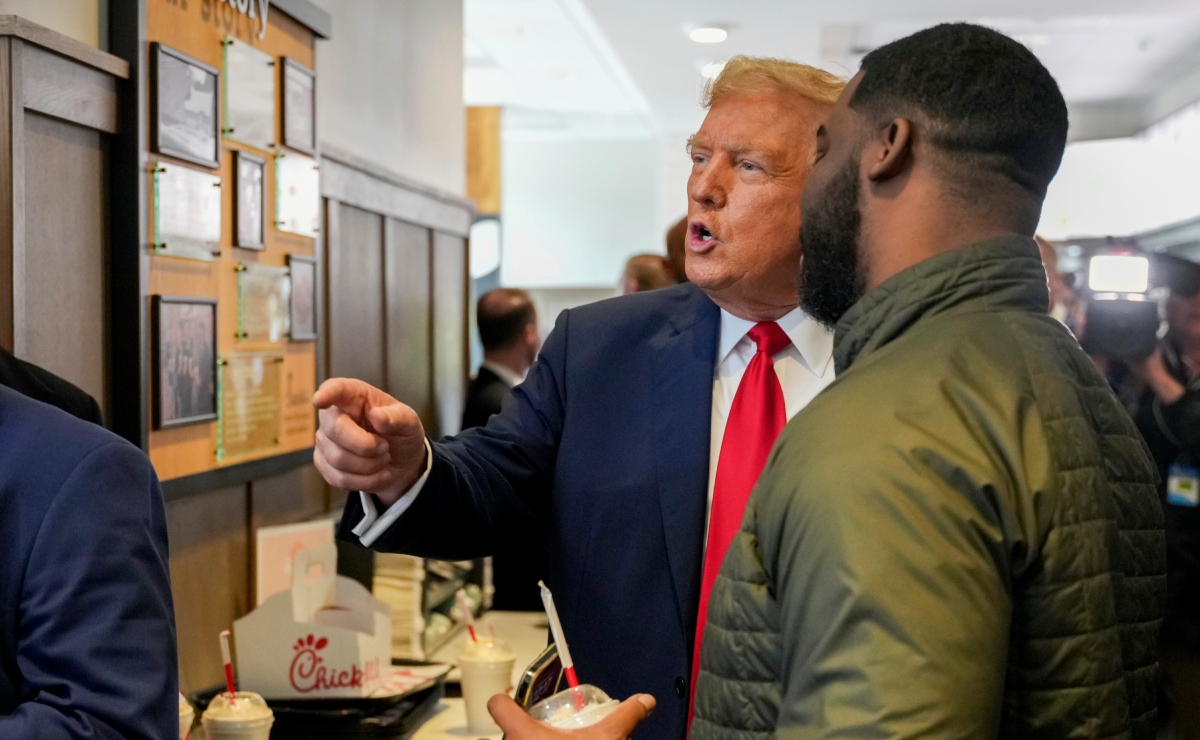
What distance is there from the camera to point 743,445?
5.08ft

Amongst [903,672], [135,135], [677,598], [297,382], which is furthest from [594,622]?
[297,382]

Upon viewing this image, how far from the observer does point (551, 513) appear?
1649mm

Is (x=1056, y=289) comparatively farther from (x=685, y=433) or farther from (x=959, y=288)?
(x=959, y=288)

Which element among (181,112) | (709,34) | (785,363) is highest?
(709,34)

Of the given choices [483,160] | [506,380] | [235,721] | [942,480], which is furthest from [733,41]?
[942,480]

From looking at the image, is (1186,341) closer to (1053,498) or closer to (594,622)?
(594,622)

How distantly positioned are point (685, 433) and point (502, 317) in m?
3.06

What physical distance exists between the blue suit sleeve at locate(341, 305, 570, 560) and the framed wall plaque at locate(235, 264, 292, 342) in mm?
961

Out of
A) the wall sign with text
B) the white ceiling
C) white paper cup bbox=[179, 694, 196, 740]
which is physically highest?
the white ceiling

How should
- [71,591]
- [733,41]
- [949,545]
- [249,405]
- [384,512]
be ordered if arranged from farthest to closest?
1. [733,41]
2. [249,405]
3. [384,512]
4. [71,591]
5. [949,545]

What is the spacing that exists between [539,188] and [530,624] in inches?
315

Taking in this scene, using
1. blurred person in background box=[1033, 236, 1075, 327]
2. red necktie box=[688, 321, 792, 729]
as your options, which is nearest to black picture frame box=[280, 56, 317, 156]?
red necktie box=[688, 321, 792, 729]

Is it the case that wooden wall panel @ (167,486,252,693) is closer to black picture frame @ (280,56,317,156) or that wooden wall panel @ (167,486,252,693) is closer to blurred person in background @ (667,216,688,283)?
black picture frame @ (280,56,317,156)

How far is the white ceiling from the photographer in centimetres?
629
